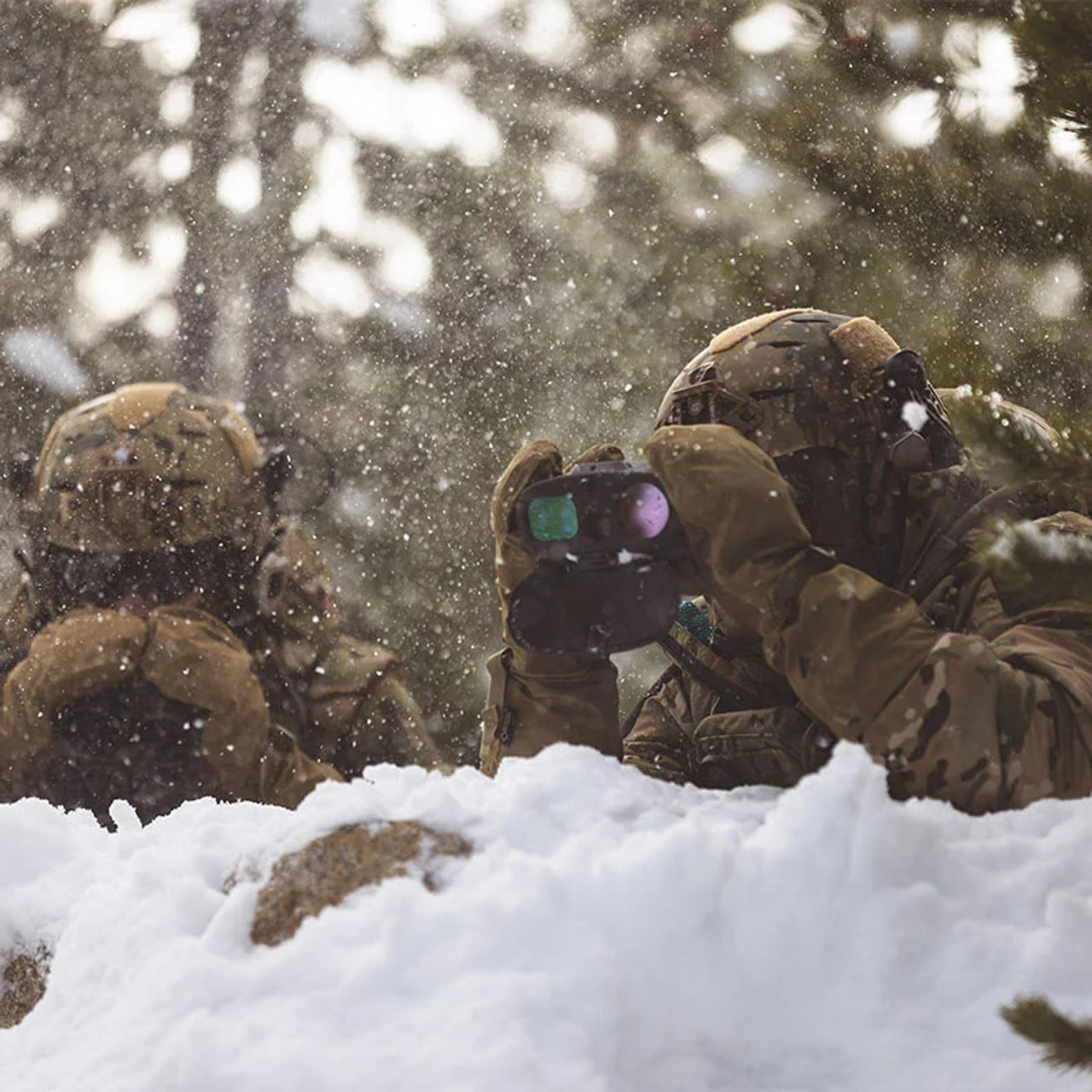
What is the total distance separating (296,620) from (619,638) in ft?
5.64

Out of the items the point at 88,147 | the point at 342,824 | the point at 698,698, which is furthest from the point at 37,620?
the point at 88,147

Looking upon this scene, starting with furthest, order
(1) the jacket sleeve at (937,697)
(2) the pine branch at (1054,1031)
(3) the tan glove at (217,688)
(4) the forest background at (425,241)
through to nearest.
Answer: (4) the forest background at (425,241), (3) the tan glove at (217,688), (1) the jacket sleeve at (937,697), (2) the pine branch at (1054,1031)

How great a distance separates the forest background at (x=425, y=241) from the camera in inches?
197

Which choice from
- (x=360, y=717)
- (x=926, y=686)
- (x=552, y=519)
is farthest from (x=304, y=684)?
(x=926, y=686)

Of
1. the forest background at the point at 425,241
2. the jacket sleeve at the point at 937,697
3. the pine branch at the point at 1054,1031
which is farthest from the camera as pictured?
the forest background at the point at 425,241

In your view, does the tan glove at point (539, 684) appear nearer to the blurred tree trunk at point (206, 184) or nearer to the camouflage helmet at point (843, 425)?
the camouflage helmet at point (843, 425)

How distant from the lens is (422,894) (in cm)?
107

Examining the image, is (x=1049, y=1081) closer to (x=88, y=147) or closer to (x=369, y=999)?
(x=369, y=999)

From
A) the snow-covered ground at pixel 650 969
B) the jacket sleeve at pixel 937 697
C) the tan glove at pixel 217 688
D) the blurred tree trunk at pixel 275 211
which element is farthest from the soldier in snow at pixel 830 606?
the blurred tree trunk at pixel 275 211

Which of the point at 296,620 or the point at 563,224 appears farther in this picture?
the point at 563,224

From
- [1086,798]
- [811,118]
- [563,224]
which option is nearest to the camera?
[1086,798]

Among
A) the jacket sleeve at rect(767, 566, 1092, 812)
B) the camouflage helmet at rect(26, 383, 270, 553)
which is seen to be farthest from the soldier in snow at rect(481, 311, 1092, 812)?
the camouflage helmet at rect(26, 383, 270, 553)

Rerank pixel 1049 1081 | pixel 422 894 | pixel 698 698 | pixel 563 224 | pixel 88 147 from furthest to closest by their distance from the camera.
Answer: pixel 88 147
pixel 563 224
pixel 698 698
pixel 422 894
pixel 1049 1081

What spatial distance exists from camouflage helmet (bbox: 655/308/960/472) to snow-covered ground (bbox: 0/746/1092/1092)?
73 cm
